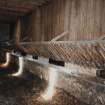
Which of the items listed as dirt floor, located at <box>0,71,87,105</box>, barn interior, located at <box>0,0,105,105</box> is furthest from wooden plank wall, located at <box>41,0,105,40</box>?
dirt floor, located at <box>0,71,87,105</box>

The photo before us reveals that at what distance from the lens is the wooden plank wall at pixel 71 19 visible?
500 centimetres

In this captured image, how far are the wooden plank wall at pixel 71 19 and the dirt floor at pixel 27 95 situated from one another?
1.79 metres

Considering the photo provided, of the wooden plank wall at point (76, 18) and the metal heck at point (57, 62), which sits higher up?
the wooden plank wall at point (76, 18)

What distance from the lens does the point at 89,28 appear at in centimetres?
529

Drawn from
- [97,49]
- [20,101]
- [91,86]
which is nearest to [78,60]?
[91,86]

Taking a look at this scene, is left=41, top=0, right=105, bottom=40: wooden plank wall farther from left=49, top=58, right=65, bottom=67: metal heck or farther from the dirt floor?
the dirt floor

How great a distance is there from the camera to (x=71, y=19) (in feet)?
20.5

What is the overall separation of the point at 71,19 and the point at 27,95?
2.73 metres

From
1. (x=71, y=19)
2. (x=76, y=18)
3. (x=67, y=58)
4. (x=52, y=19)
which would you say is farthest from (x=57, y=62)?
(x=76, y=18)

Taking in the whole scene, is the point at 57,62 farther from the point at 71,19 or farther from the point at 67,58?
the point at 71,19

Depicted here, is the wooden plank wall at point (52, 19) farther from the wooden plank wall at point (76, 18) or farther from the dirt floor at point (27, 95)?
the dirt floor at point (27, 95)

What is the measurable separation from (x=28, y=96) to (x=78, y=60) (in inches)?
74.2

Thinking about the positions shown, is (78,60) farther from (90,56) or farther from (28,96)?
(28,96)

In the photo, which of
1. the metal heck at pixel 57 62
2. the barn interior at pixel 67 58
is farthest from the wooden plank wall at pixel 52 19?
the metal heck at pixel 57 62
